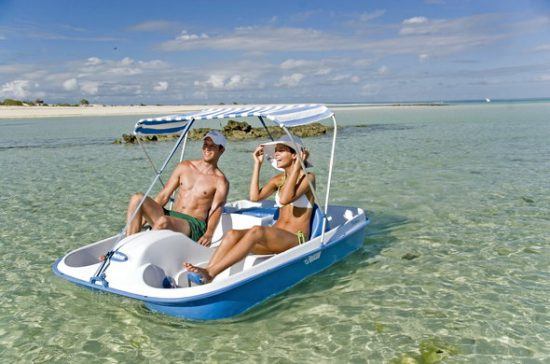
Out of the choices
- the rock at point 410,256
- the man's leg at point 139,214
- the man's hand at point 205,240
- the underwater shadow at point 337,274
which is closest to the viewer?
the underwater shadow at point 337,274

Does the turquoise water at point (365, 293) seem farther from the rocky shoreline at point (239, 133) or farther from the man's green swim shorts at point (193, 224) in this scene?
the rocky shoreline at point (239, 133)

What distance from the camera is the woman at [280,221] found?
19.1ft

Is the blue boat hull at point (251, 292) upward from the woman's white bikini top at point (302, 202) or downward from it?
downward

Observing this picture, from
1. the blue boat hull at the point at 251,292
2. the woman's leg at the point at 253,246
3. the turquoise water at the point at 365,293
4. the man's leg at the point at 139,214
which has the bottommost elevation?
the turquoise water at the point at 365,293

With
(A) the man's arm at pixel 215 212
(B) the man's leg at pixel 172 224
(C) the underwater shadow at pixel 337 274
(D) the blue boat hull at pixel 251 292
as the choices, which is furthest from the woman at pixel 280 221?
(B) the man's leg at pixel 172 224

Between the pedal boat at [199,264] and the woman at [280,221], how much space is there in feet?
0.64

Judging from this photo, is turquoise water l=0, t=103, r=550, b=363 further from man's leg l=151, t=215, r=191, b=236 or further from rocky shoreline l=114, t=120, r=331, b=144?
rocky shoreline l=114, t=120, r=331, b=144

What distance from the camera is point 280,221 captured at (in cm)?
689

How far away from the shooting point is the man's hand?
22.7ft

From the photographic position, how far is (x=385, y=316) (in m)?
5.72

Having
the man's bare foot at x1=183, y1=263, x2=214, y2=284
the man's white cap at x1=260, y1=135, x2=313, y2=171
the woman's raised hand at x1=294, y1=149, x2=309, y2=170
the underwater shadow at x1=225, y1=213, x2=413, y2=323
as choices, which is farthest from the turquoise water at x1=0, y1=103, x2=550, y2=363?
the man's white cap at x1=260, y1=135, x2=313, y2=171

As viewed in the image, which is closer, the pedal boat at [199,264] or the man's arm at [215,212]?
the pedal boat at [199,264]

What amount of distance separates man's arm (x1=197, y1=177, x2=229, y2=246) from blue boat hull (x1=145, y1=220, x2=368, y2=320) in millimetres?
1412

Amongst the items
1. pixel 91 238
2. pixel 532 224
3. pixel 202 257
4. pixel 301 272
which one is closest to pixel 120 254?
pixel 202 257
